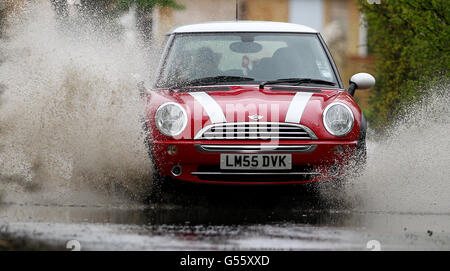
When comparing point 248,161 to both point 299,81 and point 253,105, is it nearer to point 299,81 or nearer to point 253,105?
point 253,105

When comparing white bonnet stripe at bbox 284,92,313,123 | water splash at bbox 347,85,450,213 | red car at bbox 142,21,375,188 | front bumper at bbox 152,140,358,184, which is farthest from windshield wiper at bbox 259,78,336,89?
front bumper at bbox 152,140,358,184

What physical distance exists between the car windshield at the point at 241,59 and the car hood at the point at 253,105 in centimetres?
47

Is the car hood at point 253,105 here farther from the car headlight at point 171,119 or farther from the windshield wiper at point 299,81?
the windshield wiper at point 299,81

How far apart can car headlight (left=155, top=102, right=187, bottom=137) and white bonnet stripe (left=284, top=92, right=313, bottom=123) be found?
→ 0.81 meters

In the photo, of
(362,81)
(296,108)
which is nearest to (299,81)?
(362,81)

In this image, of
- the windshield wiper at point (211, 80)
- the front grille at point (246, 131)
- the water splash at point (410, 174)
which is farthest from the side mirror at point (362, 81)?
the front grille at point (246, 131)

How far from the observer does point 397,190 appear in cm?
829

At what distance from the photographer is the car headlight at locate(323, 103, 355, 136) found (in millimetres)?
7344

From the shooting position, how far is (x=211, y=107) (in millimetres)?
7270

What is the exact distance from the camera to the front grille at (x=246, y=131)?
7117 mm

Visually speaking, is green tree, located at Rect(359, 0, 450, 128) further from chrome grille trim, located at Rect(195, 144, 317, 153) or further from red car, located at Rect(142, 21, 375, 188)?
chrome grille trim, located at Rect(195, 144, 317, 153)
